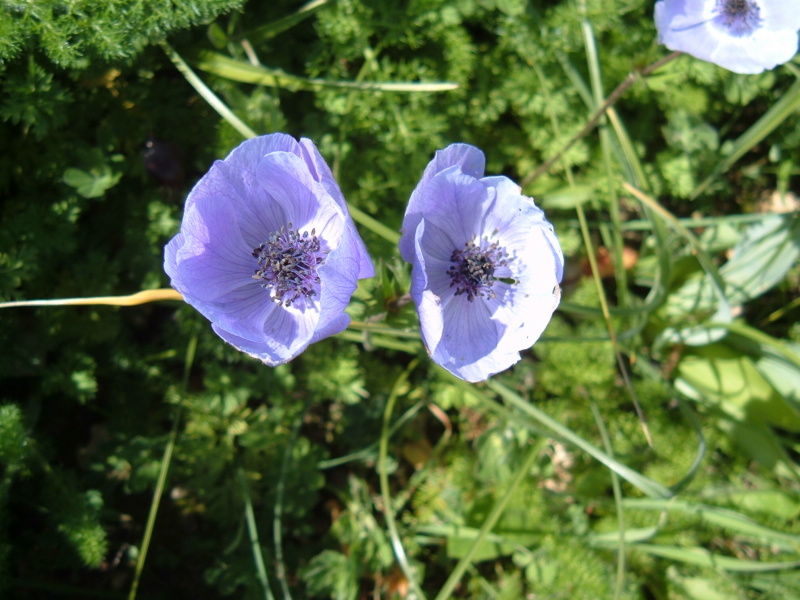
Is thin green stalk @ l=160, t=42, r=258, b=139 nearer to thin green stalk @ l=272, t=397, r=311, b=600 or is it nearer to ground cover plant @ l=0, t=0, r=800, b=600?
ground cover plant @ l=0, t=0, r=800, b=600

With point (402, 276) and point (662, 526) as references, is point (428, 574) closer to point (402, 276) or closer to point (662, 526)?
point (662, 526)

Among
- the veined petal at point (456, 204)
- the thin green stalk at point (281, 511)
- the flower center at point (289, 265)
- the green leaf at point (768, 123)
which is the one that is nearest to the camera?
the veined petal at point (456, 204)

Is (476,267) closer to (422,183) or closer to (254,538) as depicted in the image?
(422,183)

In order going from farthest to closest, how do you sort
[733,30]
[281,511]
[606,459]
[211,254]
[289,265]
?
1. [281,511]
2. [733,30]
3. [606,459]
4. [289,265]
5. [211,254]

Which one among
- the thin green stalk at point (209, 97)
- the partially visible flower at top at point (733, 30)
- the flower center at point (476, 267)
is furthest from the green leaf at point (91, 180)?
the partially visible flower at top at point (733, 30)

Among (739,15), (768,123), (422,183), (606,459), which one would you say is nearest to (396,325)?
(422,183)

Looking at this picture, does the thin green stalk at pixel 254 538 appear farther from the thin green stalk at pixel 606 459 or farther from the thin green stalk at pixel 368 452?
the thin green stalk at pixel 606 459

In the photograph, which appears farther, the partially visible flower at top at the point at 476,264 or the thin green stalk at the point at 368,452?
the thin green stalk at the point at 368,452

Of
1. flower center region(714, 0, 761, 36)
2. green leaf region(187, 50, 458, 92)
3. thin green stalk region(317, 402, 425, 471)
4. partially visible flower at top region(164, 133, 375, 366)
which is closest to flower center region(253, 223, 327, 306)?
partially visible flower at top region(164, 133, 375, 366)
